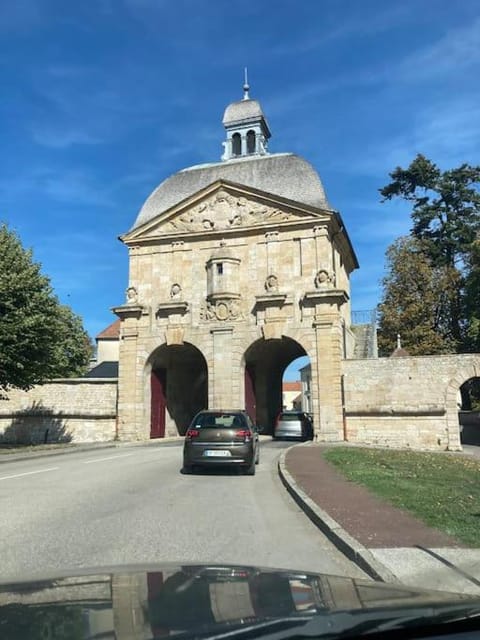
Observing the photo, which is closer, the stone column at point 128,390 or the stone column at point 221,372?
the stone column at point 221,372

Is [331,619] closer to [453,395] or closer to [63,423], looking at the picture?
[453,395]

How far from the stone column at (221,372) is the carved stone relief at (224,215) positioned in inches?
227

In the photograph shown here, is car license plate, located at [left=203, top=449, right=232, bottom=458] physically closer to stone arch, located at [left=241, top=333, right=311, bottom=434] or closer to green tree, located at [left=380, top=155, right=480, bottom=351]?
stone arch, located at [left=241, top=333, right=311, bottom=434]

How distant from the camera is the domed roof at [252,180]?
3034 centimetres

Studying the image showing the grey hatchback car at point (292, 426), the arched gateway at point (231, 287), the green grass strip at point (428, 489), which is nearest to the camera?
the green grass strip at point (428, 489)

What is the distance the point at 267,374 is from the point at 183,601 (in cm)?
3375

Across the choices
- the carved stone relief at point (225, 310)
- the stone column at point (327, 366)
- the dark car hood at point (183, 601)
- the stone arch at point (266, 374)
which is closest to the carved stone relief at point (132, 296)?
the carved stone relief at point (225, 310)

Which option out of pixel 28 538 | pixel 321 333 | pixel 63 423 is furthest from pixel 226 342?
pixel 28 538

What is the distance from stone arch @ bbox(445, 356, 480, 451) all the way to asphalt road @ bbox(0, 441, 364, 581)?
51.9 ft

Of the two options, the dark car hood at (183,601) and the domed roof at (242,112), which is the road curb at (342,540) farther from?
the domed roof at (242,112)

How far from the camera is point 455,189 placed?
4619 centimetres

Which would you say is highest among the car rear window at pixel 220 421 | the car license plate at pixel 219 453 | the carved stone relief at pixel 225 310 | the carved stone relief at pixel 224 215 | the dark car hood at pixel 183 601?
the carved stone relief at pixel 224 215

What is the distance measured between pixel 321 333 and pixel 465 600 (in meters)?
25.3

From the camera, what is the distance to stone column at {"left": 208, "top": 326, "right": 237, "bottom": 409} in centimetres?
2869
